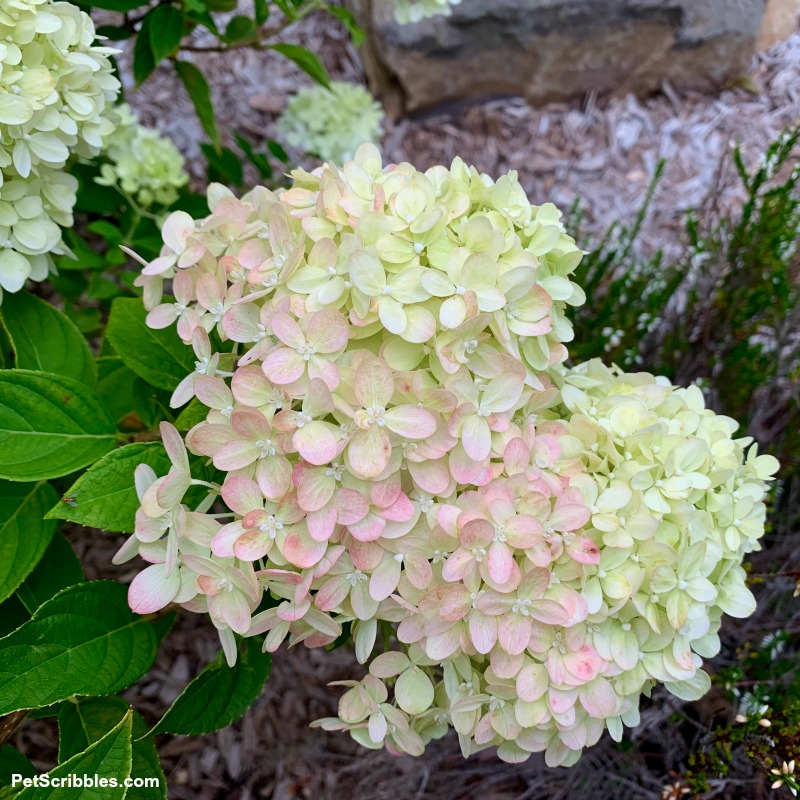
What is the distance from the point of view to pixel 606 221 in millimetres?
2453

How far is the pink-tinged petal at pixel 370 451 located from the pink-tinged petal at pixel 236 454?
106mm

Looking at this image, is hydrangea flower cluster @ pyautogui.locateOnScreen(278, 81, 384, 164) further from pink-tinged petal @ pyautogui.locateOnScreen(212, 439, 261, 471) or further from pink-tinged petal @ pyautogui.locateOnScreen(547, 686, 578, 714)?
pink-tinged petal @ pyautogui.locateOnScreen(547, 686, 578, 714)

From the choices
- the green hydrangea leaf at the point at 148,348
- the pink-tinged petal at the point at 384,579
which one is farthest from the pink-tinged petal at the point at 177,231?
the pink-tinged petal at the point at 384,579

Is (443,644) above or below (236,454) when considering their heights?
below

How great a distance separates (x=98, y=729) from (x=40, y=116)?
2.78ft

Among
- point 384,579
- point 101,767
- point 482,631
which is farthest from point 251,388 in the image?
point 101,767

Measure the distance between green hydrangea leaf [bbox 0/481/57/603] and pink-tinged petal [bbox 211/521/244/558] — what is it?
0.39 m

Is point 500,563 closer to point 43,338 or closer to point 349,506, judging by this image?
point 349,506

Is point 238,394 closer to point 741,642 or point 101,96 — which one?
point 101,96

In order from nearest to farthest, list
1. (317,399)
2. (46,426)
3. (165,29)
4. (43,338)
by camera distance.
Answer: (317,399)
(46,426)
(43,338)
(165,29)

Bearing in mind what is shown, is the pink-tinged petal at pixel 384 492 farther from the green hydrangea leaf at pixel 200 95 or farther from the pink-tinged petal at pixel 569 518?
the green hydrangea leaf at pixel 200 95

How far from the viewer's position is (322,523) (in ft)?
2.39

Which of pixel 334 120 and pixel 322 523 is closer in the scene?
pixel 322 523

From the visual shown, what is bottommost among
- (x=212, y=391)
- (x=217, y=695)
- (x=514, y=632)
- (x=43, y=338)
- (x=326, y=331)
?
(x=217, y=695)
